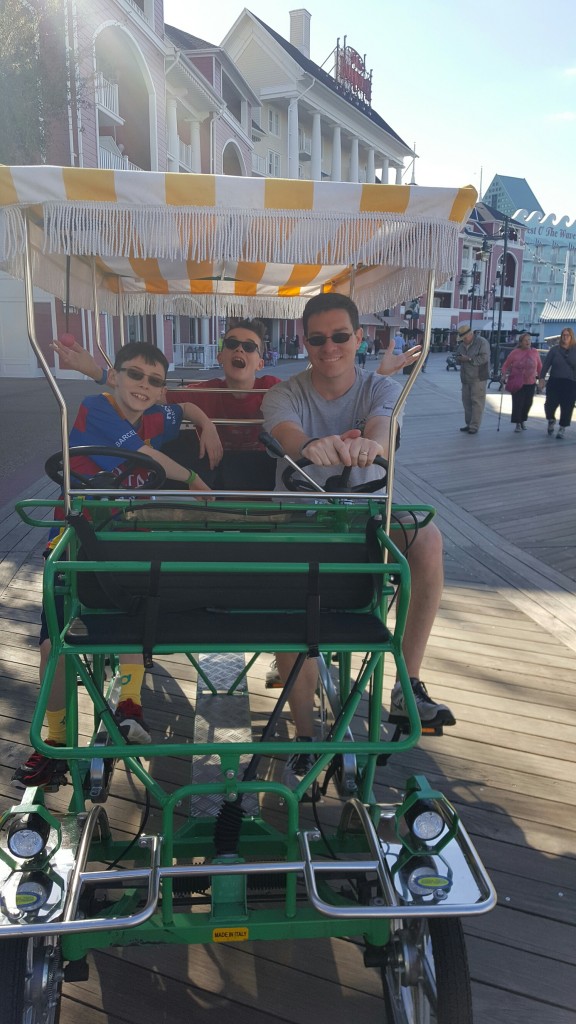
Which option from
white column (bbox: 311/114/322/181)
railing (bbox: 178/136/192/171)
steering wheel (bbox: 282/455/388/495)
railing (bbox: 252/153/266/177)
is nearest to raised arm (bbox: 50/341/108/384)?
steering wheel (bbox: 282/455/388/495)

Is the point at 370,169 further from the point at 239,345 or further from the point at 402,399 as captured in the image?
the point at 402,399

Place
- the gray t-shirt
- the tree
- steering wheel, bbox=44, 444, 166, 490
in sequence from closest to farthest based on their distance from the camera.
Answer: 1. steering wheel, bbox=44, 444, 166, 490
2. the gray t-shirt
3. the tree

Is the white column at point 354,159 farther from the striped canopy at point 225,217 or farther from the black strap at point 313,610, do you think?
the black strap at point 313,610

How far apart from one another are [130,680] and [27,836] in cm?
138

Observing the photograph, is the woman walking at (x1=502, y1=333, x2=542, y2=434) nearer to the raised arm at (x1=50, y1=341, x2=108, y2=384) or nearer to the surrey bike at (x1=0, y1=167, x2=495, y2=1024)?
the raised arm at (x1=50, y1=341, x2=108, y2=384)

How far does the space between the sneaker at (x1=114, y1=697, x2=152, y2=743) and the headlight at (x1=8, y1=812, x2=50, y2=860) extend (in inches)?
40.7

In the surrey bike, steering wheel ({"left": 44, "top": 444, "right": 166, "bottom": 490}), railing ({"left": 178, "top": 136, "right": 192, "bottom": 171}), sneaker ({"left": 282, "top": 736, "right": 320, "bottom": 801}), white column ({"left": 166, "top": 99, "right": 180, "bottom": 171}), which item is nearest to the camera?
the surrey bike

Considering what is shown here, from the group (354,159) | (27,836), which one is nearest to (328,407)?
(27,836)

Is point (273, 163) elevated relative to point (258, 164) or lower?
elevated

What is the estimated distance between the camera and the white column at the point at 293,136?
3797 centimetres

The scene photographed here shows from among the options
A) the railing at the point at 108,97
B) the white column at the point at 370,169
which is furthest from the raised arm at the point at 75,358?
the white column at the point at 370,169

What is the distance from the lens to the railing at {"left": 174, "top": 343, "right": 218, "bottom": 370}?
27938 millimetres

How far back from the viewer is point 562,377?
11.6 meters

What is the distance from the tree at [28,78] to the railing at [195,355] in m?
17.3
